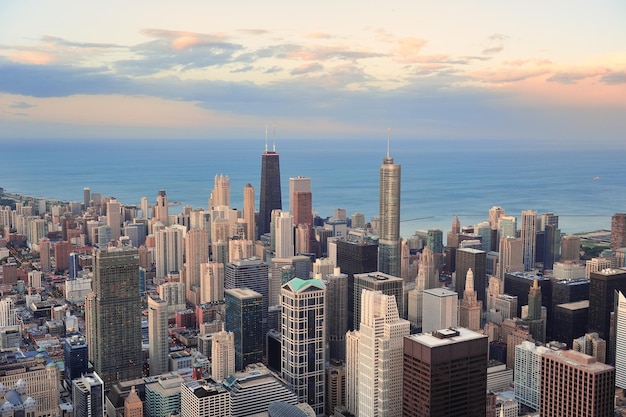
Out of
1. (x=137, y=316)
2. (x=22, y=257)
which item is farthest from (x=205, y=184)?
(x=137, y=316)

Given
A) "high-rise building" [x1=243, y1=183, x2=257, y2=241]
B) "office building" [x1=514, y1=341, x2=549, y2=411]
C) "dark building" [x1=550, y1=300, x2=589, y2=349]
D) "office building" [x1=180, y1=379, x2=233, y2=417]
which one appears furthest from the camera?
"high-rise building" [x1=243, y1=183, x2=257, y2=241]

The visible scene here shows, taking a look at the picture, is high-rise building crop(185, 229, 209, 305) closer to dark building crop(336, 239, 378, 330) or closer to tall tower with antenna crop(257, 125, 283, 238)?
dark building crop(336, 239, 378, 330)

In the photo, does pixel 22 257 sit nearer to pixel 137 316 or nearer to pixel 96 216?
pixel 96 216

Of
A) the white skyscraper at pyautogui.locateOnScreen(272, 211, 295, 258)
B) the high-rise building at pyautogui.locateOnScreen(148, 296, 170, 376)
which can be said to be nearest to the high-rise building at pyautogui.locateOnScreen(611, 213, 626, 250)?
the white skyscraper at pyautogui.locateOnScreen(272, 211, 295, 258)

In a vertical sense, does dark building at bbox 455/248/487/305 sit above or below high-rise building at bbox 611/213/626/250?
below

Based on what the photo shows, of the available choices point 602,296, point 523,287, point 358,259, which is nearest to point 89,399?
point 358,259

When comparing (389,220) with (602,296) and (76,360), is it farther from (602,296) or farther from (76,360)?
(76,360)

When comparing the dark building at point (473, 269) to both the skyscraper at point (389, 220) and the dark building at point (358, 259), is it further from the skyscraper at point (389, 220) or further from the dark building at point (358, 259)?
the dark building at point (358, 259)
